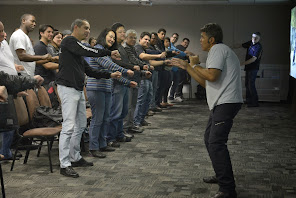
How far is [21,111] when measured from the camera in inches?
195

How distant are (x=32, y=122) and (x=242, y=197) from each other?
8.51 ft

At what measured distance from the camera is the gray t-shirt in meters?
3.77

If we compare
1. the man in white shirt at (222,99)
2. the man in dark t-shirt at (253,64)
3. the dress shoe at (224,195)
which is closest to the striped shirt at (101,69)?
the man in white shirt at (222,99)

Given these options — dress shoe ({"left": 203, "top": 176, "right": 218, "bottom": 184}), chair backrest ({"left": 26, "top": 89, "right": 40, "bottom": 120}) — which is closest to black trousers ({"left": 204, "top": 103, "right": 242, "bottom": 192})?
dress shoe ({"left": 203, "top": 176, "right": 218, "bottom": 184})

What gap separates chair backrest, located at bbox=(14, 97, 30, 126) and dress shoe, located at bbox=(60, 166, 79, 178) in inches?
30.6

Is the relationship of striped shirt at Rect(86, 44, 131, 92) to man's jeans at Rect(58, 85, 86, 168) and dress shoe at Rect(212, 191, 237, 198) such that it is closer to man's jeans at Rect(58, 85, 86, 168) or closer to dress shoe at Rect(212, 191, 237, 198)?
man's jeans at Rect(58, 85, 86, 168)

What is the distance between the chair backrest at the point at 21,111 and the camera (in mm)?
4895

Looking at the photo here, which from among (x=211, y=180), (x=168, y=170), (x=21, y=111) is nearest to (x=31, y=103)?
(x=21, y=111)

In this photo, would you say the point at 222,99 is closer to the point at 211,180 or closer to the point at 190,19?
the point at 211,180

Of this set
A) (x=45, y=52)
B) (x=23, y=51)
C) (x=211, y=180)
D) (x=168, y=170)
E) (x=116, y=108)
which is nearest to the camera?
(x=211, y=180)

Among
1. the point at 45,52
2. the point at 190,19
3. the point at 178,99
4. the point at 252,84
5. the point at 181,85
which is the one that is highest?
the point at 190,19

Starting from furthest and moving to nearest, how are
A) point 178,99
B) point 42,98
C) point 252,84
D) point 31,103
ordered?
point 178,99 → point 252,84 → point 42,98 → point 31,103

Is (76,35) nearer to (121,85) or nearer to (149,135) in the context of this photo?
(121,85)

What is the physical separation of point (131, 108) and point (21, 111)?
245 centimetres
